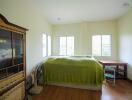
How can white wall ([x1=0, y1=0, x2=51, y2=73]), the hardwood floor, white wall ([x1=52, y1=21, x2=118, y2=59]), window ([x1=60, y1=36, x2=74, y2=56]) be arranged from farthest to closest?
1. window ([x1=60, y1=36, x2=74, y2=56])
2. white wall ([x1=52, y1=21, x2=118, y2=59])
3. the hardwood floor
4. white wall ([x1=0, y1=0, x2=51, y2=73])

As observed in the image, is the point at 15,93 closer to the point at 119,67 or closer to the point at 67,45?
the point at 67,45

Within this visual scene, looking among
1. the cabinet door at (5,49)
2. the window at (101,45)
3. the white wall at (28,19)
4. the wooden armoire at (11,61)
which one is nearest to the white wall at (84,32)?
the window at (101,45)

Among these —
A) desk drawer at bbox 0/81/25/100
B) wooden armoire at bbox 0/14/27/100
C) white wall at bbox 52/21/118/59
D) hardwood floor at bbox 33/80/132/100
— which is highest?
white wall at bbox 52/21/118/59

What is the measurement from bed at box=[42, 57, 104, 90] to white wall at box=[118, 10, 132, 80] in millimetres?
1519

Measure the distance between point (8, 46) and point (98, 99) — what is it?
7.98 feet

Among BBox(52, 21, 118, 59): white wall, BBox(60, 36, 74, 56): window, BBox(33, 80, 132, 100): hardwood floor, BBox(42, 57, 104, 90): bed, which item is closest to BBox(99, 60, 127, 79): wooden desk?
BBox(52, 21, 118, 59): white wall

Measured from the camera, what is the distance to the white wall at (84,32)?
504 cm

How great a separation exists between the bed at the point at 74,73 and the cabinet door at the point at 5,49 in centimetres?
184

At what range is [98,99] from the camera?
258 cm

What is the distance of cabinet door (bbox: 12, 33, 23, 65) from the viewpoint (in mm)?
1909

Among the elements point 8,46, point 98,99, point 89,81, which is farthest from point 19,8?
point 98,99

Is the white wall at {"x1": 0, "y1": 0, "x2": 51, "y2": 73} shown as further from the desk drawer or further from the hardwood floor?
the desk drawer

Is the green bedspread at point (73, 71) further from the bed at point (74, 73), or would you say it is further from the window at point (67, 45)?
the window at point (67, 45)

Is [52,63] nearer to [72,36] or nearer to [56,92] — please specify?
[56,92]
